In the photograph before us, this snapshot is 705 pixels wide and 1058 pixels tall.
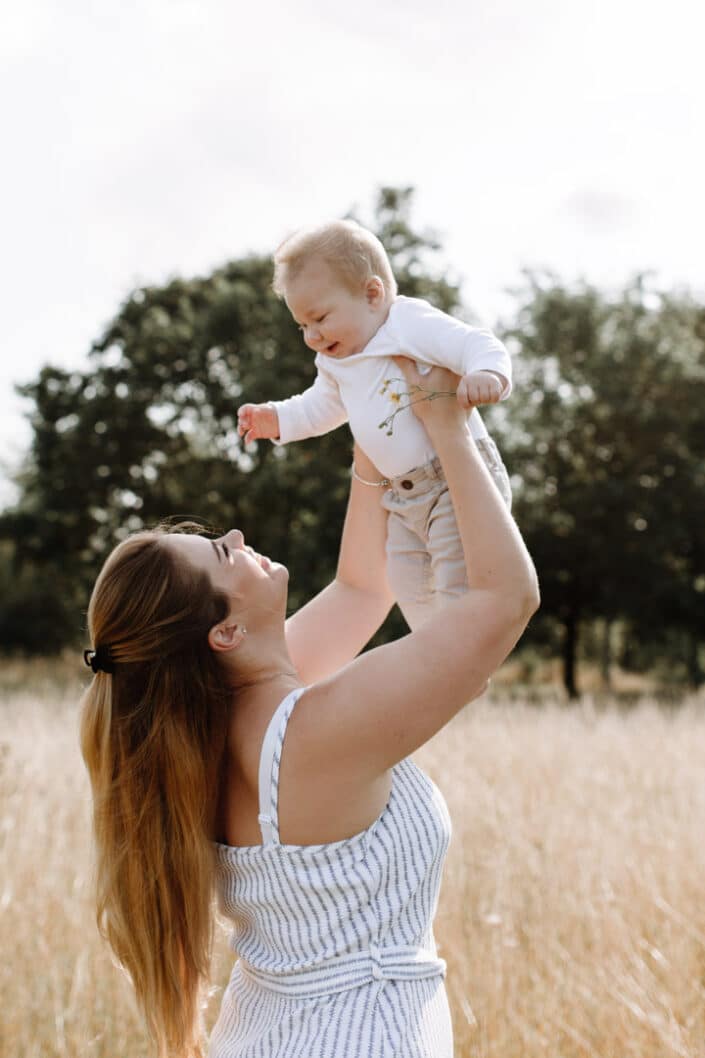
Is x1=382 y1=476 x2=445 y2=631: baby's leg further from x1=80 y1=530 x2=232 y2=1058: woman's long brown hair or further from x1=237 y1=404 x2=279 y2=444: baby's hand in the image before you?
x1=80 y1=530 x2=232 y2=1058: woman's long brown hair

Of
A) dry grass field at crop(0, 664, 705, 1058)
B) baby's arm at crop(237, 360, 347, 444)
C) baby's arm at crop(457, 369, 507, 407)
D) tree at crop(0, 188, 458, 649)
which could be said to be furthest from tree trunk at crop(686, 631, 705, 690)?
baby's arm at crop(457, 369, 507, 407)

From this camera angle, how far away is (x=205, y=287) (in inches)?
958

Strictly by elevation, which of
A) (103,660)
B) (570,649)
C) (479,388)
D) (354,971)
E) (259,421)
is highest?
(479,388)

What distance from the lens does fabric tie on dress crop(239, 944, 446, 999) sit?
1.91 meters

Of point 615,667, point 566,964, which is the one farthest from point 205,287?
point 566,964

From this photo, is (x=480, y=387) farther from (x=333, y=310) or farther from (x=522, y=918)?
(x=522, y=918)

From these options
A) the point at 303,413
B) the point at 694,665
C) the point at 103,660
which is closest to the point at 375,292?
the point at 303,413

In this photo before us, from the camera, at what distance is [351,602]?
2512mm

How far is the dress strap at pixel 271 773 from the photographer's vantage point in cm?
189

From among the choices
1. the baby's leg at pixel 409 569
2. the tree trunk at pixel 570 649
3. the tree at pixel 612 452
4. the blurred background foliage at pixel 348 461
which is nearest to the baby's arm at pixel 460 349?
the baby's leg at pixel 409 569

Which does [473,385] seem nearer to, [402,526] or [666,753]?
[402,526]

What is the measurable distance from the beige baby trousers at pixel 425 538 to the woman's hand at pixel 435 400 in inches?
6.7

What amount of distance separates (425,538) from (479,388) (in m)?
0.47

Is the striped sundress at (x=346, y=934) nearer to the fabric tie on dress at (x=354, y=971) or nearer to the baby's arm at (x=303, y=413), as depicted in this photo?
the fabric tie on dress at (x=354, y=971)
